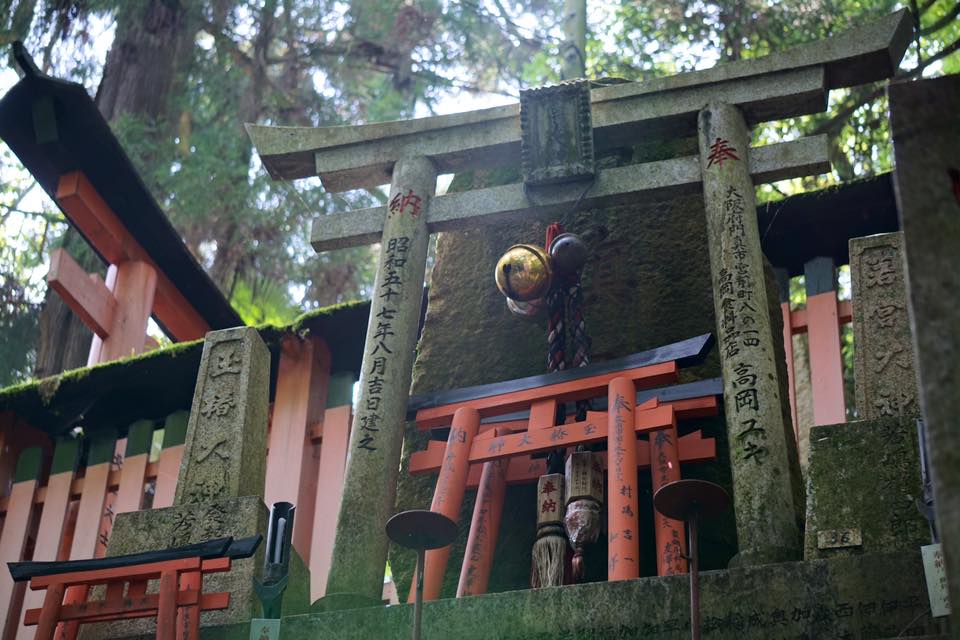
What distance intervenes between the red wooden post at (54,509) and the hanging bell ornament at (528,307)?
13.1 ft

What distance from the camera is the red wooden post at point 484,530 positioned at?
749 centimetres

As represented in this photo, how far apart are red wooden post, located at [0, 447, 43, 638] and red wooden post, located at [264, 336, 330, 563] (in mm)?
2120

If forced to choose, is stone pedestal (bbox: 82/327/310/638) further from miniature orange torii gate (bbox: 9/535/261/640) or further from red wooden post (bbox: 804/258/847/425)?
red wooden post (bbox: 804/258/847/425)

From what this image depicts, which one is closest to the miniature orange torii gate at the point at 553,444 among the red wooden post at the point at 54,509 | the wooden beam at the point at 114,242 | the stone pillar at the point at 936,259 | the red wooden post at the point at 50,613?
the red wooden post at the point at 50,613

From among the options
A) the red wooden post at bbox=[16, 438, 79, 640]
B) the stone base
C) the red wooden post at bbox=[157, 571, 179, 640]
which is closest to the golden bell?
the stone base

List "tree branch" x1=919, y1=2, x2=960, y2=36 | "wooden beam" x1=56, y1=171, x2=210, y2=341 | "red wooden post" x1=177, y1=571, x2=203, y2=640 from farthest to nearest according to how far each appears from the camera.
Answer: "tree branch" x1=919, y1=2, x2=960, y2=36, "wooden beam" x1=56, y1=171, x2=210, y2=341, "red wooden post" x1=177, y1=571, x2=203, y2=640

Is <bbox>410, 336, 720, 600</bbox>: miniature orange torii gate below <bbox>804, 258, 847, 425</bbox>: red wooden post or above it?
below

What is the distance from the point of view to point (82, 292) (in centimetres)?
1160

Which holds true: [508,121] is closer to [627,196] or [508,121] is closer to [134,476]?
[627,196]

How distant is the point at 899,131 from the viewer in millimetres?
3844

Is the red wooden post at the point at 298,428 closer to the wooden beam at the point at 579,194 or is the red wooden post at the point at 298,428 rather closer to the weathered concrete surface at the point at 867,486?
the wooden beam at the point at 579,194

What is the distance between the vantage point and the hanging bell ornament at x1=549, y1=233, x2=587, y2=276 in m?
8.54

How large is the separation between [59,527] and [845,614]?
6.45 metres

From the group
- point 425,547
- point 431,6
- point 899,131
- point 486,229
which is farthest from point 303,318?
point 431,6
